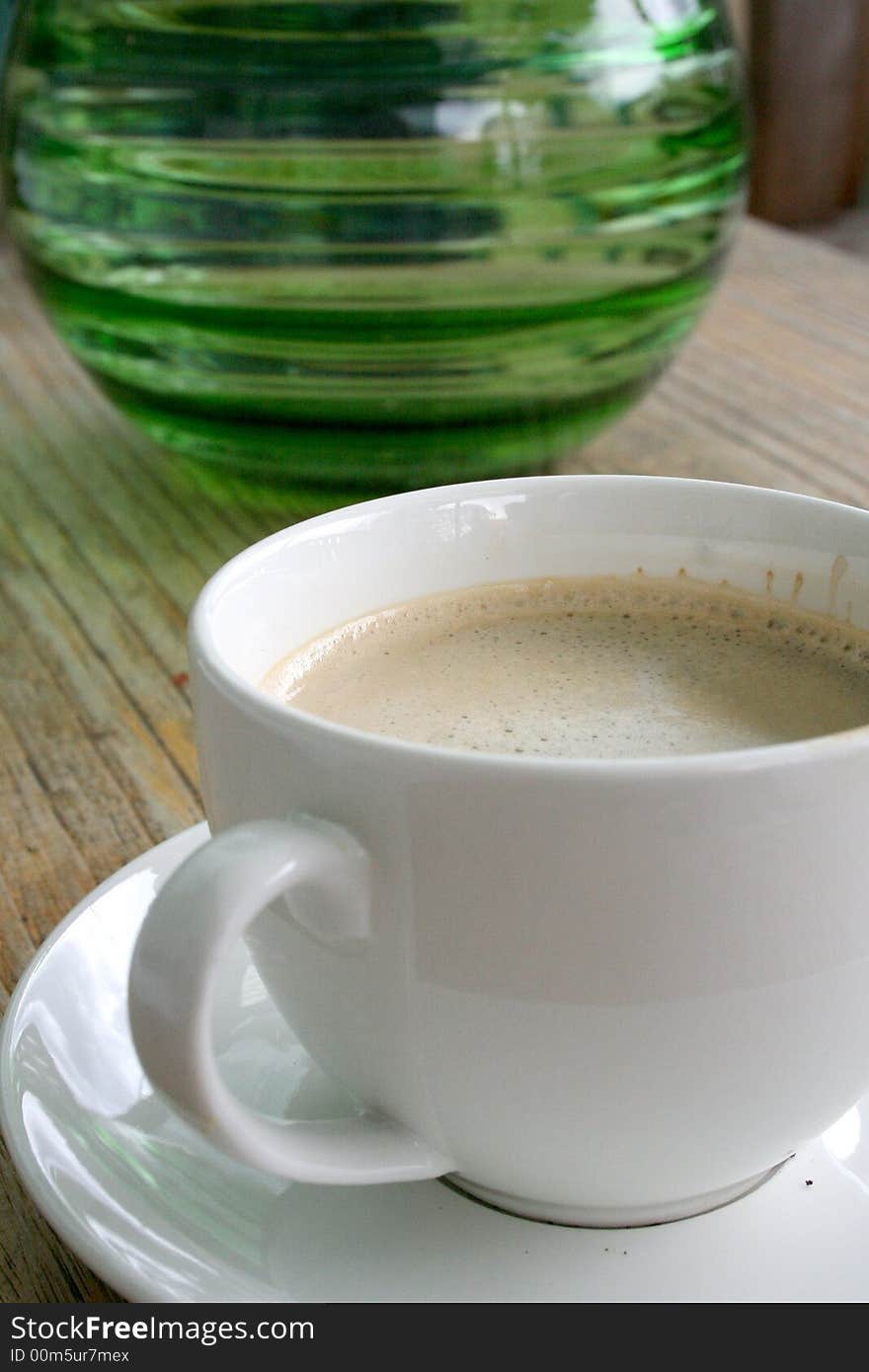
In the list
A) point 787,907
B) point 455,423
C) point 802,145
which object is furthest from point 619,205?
point 802,145

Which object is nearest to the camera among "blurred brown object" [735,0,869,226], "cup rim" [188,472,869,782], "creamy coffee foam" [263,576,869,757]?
"cup rim" [188,472,869,782]

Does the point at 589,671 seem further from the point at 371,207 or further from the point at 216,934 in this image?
the point at 371,207

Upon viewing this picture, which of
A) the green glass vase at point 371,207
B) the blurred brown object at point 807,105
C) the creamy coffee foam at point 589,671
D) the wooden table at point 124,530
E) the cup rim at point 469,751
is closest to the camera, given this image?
the cup rim at point 469,751

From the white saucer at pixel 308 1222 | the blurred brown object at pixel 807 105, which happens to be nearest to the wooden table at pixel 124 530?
the white saucer at pixel 308 1222

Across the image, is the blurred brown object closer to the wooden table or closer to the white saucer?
the wooden table

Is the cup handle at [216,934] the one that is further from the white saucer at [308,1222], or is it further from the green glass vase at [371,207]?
the green glass vase at [371,207]

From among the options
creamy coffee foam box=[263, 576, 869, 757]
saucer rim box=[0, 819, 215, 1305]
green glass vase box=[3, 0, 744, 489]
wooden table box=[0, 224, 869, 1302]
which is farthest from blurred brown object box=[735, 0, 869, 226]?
saucer rim box=[0, 819, 215, 1305]

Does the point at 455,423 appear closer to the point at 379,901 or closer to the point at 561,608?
the point at 561,608
